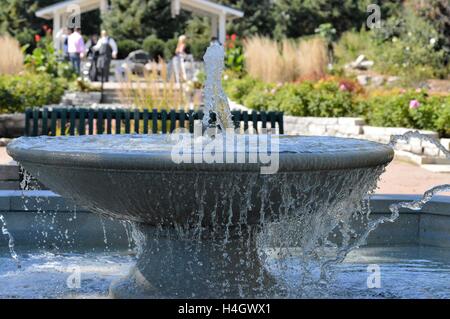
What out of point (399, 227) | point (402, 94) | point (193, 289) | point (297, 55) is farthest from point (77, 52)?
point (193, 289)

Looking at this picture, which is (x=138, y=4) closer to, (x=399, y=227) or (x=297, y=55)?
(x=297, y=55)

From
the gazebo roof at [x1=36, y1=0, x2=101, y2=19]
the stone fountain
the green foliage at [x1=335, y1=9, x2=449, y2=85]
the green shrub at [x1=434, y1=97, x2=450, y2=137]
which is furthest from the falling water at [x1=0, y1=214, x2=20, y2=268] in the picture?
the gazebo roof at [x1=36, y1=0, x2=101, y2=19]

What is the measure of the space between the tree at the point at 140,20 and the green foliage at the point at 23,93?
20.9 metres

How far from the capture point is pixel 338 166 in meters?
4.53

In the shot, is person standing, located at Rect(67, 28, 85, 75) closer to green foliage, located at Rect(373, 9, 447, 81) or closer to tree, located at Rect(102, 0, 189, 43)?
green foliage, located at Rect(373, 9, 447, 81)

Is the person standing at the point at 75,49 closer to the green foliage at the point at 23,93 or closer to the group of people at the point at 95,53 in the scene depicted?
the group of people at the point at 95,53

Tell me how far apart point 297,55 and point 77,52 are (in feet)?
23.6

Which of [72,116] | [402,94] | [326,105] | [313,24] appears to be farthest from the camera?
[313,24]

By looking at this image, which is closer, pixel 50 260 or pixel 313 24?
pixel 50 260

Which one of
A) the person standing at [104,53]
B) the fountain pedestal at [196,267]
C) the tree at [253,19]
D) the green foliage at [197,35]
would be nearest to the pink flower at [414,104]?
the fountain pedestal at [196,267]

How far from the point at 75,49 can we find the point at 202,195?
68.4 feet

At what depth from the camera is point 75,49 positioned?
24.8m

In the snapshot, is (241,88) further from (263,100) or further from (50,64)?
(50,64)

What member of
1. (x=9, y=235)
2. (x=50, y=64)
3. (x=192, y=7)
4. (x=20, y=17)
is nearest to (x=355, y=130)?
(x=9, y=235)
